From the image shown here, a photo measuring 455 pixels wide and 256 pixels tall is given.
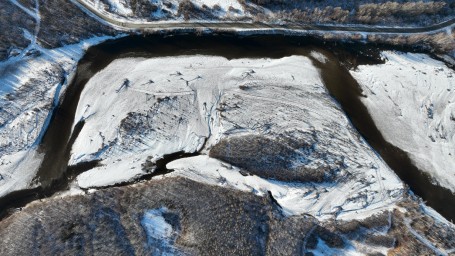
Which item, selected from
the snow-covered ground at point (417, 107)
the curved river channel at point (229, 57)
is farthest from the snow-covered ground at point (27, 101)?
A: the snow-covered ground at point (417, 107)

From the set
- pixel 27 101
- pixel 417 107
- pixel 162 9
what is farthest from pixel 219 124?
pixel 417 107

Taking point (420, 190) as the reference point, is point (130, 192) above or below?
below

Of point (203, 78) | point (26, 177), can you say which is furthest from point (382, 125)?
point (26, 177)

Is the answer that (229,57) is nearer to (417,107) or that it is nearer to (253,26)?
(253,26)

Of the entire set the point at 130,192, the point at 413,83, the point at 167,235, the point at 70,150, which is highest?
the point at 413,83

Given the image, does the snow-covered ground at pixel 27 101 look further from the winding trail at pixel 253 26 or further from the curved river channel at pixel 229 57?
the winding trail at pixel 253 26

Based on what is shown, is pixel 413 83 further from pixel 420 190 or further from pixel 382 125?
pixel 420 190

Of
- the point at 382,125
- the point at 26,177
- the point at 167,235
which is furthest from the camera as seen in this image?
the point at 382,125

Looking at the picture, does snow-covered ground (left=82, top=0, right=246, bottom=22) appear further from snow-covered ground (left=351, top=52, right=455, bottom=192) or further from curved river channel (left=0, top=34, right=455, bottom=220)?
snow-covered ground (left=351, top=52, right=455, bottom=192)

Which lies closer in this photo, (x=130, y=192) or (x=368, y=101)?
(x=130, y=192)
